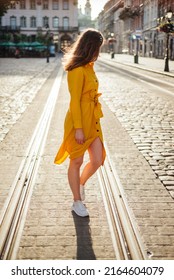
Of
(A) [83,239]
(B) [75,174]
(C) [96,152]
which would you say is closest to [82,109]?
(C) [96,152]

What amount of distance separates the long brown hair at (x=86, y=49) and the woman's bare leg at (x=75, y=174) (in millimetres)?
931

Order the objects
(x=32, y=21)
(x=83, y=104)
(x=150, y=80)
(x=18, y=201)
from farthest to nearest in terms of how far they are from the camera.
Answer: (x=32, y=21), (x=150, y=80), (x=18, y=201), (x=83, y=104)

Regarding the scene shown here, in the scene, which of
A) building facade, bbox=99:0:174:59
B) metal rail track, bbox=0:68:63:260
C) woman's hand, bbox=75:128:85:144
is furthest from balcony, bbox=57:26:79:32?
woman's hand, bbox=75:128:85:144

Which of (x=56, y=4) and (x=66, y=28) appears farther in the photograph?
(x=66, y=28)

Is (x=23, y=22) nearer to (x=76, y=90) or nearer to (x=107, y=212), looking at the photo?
(x=107, y=212)

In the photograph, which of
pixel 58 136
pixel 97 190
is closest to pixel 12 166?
pixel 97 190

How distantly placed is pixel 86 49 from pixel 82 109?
1.76 ft

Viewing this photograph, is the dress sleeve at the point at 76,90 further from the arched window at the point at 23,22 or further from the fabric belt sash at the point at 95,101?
the arched window at the point at 23,22

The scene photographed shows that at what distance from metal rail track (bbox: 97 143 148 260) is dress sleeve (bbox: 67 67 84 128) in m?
1.02

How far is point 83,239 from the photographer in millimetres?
3408

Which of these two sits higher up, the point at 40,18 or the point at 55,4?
the point at 55,4

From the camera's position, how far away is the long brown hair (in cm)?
336

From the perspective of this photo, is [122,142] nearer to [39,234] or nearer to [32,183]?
[32,183]

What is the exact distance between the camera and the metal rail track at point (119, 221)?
3135mm
